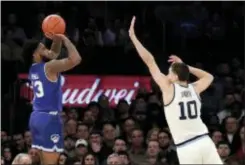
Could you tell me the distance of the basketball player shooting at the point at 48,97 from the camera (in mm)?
10172

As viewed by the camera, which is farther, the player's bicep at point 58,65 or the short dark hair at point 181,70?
A: the player's bicep at point 58,65

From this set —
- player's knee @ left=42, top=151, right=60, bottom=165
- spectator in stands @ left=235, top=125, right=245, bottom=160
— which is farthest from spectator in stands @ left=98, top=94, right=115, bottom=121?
player's knee @ left=42, top=151, right=60, bottom=165

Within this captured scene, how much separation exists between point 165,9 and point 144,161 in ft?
12.4

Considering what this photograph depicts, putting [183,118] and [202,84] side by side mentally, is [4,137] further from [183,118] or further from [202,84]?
[183,118]

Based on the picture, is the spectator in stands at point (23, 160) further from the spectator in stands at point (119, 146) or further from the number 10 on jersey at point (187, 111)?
the spectator in stands at point (119, 146)

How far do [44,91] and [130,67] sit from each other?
454cm

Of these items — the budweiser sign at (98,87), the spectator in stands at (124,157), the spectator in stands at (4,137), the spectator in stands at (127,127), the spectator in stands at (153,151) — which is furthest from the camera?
the budweiser sign at (98,87)

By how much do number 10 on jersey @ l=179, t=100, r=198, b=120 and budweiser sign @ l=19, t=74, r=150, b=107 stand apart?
5.14 metres

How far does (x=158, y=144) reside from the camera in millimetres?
12562

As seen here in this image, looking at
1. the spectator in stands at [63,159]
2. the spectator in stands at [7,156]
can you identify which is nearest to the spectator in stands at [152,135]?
the spectator in stands at [63,159]

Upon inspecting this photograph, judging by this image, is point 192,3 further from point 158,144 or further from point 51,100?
point 51,100

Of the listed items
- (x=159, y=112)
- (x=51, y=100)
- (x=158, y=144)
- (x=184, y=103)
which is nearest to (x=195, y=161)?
(x=184, y=103)

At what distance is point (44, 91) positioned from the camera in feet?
33.6

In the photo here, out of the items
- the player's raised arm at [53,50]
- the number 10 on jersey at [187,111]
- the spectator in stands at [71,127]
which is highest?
the player's raised arm at [53,50]
